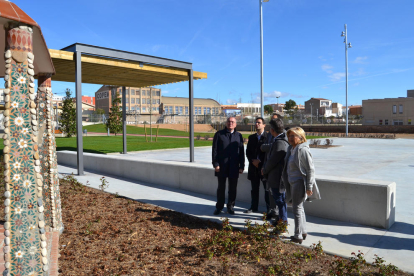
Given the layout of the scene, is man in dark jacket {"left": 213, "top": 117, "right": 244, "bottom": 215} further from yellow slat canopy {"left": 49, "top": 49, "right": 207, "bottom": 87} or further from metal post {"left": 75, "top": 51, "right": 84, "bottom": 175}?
yellow slat canopy {"left": 49, "top": 49, "right": 207, "bottom": 87}

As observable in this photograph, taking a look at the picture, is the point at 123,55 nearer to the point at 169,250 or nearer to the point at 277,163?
the point at 277,163

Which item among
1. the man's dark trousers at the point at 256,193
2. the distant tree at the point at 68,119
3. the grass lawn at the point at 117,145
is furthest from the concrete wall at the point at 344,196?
the distant tree at the point at 68,119

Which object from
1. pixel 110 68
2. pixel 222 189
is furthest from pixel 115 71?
pixel 222 189

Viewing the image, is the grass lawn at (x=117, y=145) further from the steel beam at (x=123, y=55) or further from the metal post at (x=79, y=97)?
the steel beam at (x=123, y=55)

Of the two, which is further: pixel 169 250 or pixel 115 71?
pixel 115 71

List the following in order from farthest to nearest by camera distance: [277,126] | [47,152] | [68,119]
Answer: [68,119]
[277,126]
[47,152]

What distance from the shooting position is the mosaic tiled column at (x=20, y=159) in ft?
9.02

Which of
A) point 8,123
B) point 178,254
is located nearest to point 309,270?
point 178,254

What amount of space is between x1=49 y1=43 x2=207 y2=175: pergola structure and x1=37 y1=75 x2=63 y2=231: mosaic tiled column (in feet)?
15.2

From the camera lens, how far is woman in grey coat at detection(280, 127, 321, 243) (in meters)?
4.41

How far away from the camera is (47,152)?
4949 millimetres

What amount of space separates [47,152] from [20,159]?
2333 millimetres

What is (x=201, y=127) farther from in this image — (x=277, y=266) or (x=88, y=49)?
(x=277, y=266)

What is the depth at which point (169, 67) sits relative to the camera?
39.1 ft
